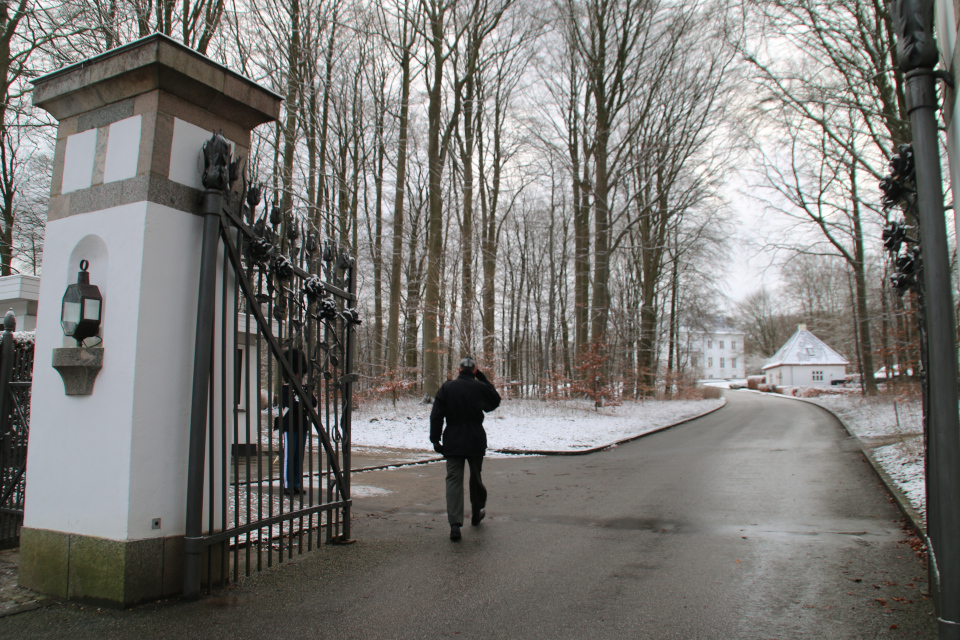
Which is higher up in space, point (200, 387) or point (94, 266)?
point (94, 266)

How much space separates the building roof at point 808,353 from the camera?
6588 cm

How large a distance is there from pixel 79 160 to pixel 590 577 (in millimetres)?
4756

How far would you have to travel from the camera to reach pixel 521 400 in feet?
77.5

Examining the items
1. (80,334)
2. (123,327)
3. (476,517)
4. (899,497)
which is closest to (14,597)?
(80,334)

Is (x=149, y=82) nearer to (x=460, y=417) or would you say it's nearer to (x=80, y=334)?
(x=80, y=334)

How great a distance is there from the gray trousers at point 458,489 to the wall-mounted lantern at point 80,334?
3.26 meters

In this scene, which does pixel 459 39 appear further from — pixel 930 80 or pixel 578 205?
pixel 930 80

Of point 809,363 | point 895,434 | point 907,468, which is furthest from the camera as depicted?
point 809,363

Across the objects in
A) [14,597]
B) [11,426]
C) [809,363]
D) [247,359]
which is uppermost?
[809,363]

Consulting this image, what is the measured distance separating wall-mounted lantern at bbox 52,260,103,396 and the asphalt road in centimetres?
139

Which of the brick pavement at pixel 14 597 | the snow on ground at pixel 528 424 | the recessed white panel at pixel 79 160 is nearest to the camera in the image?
the brick pavement at pixel 14 597

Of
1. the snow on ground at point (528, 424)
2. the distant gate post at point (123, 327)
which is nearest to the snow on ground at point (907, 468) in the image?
the snow on ground at point (528, 424)

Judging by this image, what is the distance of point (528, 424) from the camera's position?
18.5m

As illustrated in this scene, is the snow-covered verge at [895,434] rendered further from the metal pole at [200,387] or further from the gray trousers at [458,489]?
the metal pole at [200,387]
